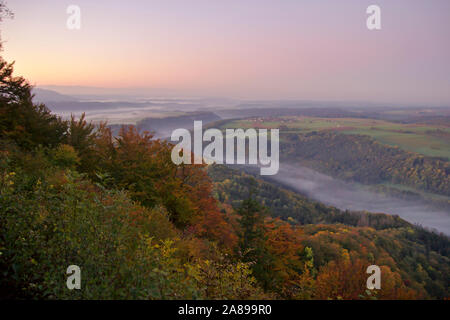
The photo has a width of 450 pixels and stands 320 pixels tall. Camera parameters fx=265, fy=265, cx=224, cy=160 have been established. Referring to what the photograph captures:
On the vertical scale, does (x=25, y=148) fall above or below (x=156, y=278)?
above

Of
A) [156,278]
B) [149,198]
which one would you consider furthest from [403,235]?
[156,278]

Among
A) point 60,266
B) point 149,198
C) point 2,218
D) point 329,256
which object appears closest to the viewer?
point 60,266

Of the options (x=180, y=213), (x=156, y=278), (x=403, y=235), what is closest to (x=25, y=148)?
(x=180, y=213)
